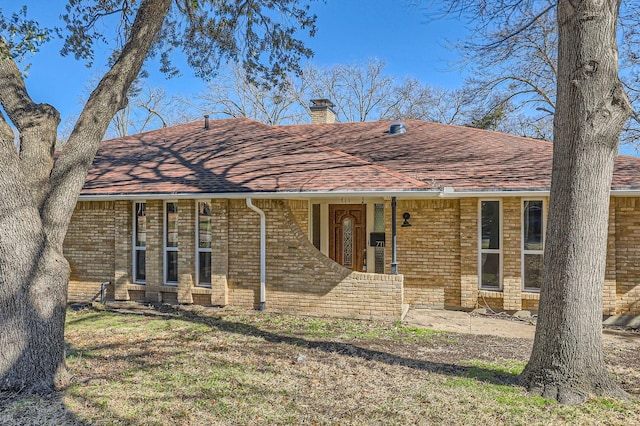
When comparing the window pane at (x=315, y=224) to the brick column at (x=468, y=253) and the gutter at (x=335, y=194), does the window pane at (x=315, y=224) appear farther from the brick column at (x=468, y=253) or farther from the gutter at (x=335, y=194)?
the brick column at (x=468, y=253)

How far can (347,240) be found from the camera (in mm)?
12234

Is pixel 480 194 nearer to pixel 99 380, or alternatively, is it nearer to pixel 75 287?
pixel 99 380

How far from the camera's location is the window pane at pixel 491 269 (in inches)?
380

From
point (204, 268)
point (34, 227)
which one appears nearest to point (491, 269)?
point (204, 268)

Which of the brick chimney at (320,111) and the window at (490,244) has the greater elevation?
the brick chimney at (320,111)

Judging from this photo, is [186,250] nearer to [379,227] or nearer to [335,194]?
[335,194]

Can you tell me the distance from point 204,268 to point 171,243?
1.04 meters

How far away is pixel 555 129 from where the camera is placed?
17.4ft

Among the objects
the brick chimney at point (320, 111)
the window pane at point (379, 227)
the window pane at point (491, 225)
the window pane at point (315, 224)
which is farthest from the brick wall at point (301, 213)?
the brick chimney at point (320, 111)

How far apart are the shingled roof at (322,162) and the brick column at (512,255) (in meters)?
0.63

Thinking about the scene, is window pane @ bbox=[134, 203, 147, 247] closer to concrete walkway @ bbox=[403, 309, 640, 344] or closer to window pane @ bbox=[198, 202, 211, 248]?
window pane @ bbox=[198, 202, 211, 248]

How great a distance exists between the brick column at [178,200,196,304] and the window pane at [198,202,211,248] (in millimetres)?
135

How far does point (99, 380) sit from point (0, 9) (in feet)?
18.4

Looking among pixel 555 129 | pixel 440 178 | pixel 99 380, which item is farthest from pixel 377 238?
pixel 99 380
